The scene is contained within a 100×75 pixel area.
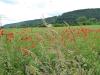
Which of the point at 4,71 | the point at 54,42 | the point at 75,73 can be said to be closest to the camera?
the point at 54,42

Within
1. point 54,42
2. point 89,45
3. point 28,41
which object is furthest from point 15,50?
point 54,42

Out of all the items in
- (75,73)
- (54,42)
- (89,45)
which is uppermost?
(54,42)

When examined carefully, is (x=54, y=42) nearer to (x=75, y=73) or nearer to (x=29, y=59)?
(x=75, y=73)

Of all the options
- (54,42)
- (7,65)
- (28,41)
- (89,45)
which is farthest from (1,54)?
(89,45)

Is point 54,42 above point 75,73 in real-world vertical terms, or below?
above

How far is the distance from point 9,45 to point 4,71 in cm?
124

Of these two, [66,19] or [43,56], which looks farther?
[66,19]

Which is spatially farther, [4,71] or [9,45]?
[9,45]

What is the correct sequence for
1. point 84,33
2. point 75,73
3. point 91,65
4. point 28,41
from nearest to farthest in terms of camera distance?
point 75,73 → point 91,65 → point 28,41 → point 84,33

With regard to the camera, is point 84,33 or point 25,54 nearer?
point 25,54

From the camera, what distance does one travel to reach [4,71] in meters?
5.45

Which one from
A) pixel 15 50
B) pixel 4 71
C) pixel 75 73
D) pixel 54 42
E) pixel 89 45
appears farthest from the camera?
pixel 89 45

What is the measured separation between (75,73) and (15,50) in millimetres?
3187

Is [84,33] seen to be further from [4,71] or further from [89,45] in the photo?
[4,71]
